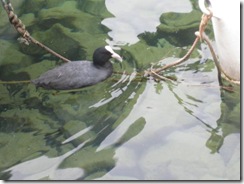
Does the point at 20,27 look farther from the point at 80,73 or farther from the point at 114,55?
the point at 114,55

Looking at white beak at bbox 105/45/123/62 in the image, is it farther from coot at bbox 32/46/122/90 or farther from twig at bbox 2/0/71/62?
twig at bbox 2/0/71/62

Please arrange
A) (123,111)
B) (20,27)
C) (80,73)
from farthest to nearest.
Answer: (20,27), (80,73), (123,111)

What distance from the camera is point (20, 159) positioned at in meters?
3.11

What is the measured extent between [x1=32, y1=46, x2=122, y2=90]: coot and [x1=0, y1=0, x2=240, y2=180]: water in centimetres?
6

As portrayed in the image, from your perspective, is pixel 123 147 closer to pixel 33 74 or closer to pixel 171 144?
pixel 171 144

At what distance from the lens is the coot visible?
378 cm

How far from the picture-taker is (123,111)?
3.44 m

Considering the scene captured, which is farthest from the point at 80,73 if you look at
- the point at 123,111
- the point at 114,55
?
the point at 123,111

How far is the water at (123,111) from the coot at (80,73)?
0.18 ft

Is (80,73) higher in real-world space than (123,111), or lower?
higher

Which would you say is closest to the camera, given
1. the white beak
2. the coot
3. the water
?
the water

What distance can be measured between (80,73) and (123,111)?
0.57 metres

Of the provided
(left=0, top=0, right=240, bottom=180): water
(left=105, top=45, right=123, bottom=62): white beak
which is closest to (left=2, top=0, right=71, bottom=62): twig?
(left=0, top=0, right=240, bottom=180): water

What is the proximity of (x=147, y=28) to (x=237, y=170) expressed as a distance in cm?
201
